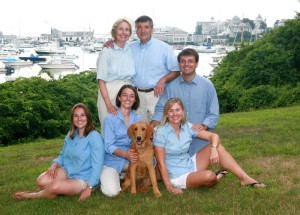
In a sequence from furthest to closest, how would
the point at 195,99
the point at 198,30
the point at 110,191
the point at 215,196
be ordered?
the point at 198,30, the point at 195,99, the point at 110,191, the point at 215,196

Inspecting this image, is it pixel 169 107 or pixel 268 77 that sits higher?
pixel 169 107

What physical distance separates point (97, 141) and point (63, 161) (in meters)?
0.67

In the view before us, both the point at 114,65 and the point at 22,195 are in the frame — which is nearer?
the point at 22,195

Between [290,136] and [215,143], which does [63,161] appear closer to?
[215,143]

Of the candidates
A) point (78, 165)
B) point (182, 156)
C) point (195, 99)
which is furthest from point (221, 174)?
point (78, 165)

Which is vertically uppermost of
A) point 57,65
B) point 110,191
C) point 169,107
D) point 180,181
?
point 169,107

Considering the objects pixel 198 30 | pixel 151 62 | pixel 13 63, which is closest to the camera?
pixel 151 62

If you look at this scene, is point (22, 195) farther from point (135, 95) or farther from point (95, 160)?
point (135, 95)

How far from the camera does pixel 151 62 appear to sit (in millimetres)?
6953

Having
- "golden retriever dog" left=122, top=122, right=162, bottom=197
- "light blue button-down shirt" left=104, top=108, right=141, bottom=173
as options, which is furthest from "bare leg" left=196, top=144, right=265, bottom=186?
"light blue button-down shirt" left=104, top=108, right=141, bottom=173

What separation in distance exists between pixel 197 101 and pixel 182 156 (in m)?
0.86

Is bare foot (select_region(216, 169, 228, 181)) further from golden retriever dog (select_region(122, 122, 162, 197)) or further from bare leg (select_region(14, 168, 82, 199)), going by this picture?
bare leg (select_region(14, 168, 82, 199))

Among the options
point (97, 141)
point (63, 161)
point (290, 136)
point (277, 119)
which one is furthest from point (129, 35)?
point (277, 119)

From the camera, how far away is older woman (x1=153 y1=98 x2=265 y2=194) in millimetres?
6082
